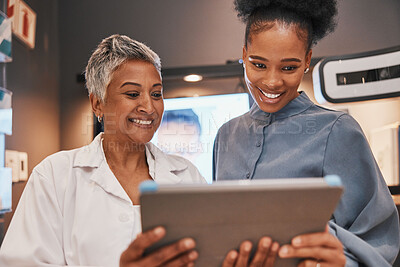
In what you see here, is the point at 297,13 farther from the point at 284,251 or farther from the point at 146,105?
the point at 284,251

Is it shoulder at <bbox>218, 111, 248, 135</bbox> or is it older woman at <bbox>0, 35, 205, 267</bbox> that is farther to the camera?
shoulder at <bbox>218, 111, 248, 135</bbox>

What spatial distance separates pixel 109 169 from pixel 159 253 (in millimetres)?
511

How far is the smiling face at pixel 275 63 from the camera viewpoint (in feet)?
2.92

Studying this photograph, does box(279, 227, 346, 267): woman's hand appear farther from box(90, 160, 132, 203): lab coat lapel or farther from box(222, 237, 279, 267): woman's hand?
box(90, 160, 132, 203): lab coat lapel

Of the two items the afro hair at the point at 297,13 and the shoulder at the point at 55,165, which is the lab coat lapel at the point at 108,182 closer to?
the shoulder at the point at 55,165

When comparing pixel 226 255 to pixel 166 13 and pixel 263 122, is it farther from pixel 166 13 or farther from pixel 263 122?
pixel 166 13

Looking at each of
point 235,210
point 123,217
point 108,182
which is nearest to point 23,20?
point 108,182

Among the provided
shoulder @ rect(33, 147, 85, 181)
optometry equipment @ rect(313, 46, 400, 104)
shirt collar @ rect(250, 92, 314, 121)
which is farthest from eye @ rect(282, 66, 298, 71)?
shoulder @ rect(33, 147, 85, 181)

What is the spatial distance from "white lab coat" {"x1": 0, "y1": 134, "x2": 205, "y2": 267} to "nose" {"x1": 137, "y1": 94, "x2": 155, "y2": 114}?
0.63 feet

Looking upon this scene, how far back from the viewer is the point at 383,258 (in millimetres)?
848

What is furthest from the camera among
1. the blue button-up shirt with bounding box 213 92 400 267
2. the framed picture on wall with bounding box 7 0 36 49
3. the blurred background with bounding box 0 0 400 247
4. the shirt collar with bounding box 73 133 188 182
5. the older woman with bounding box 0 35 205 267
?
the blurred background with bounding box 0 0 400 247

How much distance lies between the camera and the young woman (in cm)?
85

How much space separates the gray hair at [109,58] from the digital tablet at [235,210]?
627 mm

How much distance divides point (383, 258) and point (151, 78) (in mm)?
747
